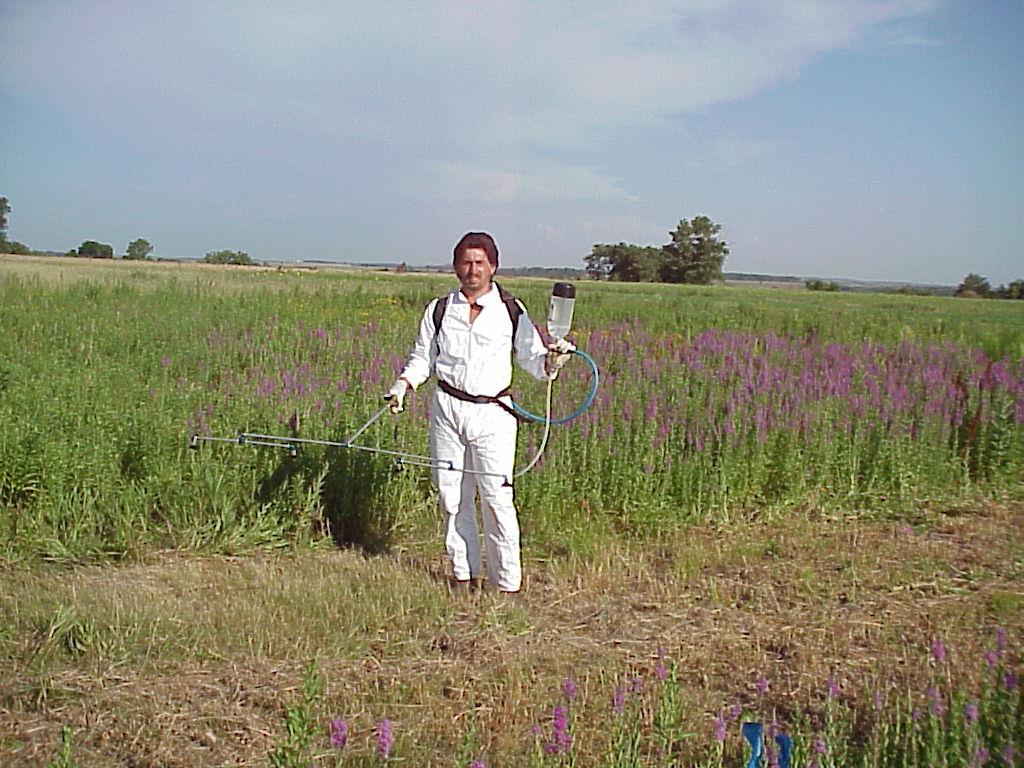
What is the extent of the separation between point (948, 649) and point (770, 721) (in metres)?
1.06

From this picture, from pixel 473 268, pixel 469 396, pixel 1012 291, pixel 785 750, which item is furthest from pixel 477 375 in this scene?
pixel 1012 291

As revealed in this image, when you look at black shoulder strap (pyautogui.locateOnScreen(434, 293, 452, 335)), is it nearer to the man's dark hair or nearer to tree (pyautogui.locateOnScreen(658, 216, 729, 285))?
the man's dark hair

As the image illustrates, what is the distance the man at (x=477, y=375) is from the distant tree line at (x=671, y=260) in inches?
2785

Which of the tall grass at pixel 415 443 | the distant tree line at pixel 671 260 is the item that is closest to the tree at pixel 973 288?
the distant tree line at pixel 671 260

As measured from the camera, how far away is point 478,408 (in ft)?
13.9

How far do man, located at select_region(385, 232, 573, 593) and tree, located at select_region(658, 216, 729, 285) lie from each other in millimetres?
72570

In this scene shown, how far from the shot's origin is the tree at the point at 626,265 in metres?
74.7

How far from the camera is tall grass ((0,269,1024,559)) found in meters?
4.95

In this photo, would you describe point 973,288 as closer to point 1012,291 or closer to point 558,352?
point 1012,291

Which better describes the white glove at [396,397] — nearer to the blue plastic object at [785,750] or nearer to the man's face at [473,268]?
the man's face at [473,268]

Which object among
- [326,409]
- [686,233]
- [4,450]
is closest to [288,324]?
[326,409]

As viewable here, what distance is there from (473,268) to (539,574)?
1729 mm

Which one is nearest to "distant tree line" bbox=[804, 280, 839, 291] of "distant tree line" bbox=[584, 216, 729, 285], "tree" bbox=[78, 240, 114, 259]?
"distant tree line" bbox=[584, 216, 729, 285]

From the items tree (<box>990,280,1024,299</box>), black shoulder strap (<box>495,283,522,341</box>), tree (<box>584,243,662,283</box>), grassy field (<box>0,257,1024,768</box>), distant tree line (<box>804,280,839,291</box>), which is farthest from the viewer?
tree (<box>584,243,662,283</box>)
